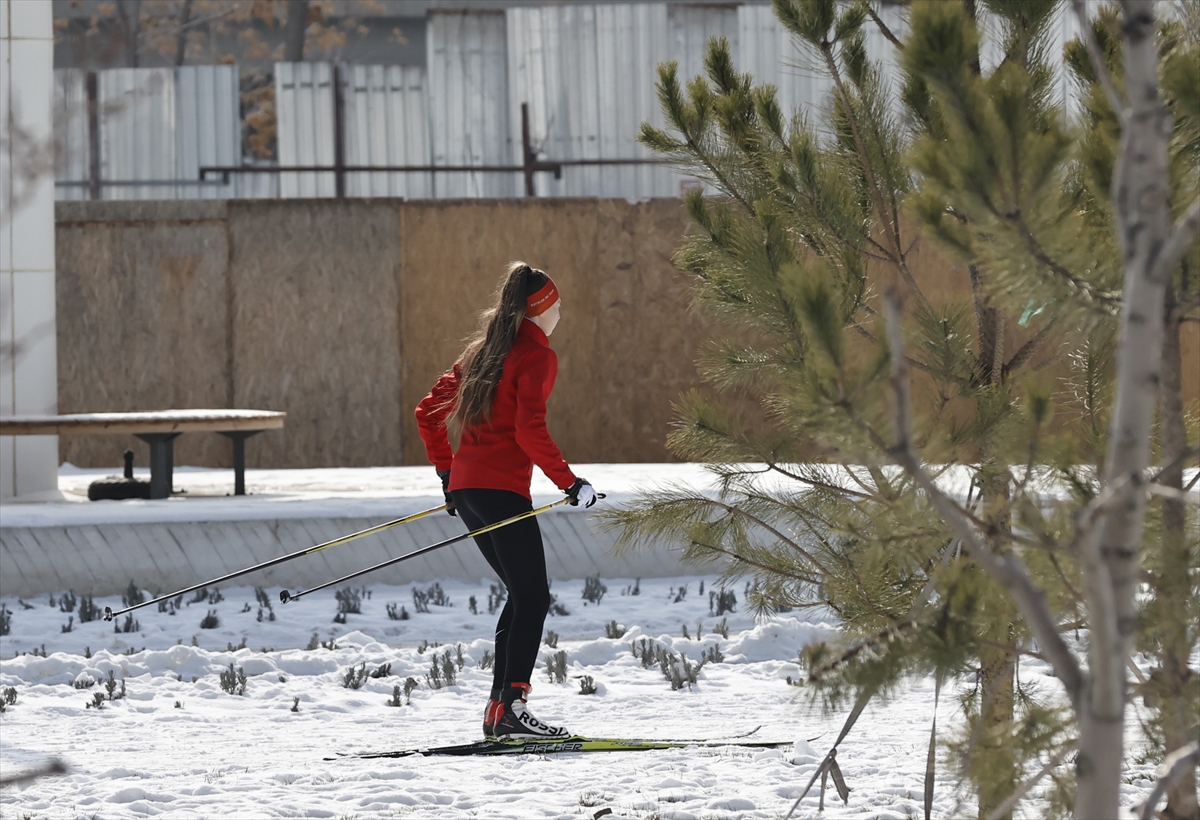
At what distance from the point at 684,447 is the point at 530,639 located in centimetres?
134

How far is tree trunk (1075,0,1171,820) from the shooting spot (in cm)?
193

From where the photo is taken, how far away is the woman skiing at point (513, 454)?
483 centimetres

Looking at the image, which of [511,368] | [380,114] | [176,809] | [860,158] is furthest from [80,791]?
[380,114]

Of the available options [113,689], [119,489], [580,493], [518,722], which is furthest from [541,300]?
[119,489]

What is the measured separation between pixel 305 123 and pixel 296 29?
167 inches

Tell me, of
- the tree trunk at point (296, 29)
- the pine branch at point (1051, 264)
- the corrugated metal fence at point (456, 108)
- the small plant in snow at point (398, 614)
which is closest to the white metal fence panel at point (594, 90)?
the corrugated metal fence at point (456, 108)

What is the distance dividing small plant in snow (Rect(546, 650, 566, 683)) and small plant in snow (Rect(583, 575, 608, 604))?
1.72 m

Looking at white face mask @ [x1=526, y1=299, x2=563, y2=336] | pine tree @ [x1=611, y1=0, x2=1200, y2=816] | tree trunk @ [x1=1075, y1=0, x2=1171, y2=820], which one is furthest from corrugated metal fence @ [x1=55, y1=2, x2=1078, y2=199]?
tree trunk @ [x1=1075, y1=0, x2=1171, y2=820]

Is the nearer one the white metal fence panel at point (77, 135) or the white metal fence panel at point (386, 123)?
the white metal fence panel at point (77, 135)

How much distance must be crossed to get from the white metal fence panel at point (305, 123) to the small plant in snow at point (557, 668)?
462 inches

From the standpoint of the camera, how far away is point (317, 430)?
13.2m

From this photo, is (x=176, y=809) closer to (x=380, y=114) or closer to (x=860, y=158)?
(x=860, y=158)

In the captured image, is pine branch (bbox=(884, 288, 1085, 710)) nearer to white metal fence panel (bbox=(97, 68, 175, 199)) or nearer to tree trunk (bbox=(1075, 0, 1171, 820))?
tree trunk (bbox=(1075, 0, 1171, 820))

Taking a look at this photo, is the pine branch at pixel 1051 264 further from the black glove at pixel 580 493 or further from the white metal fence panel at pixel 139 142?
the white metal fence panel at pixel 139 142
